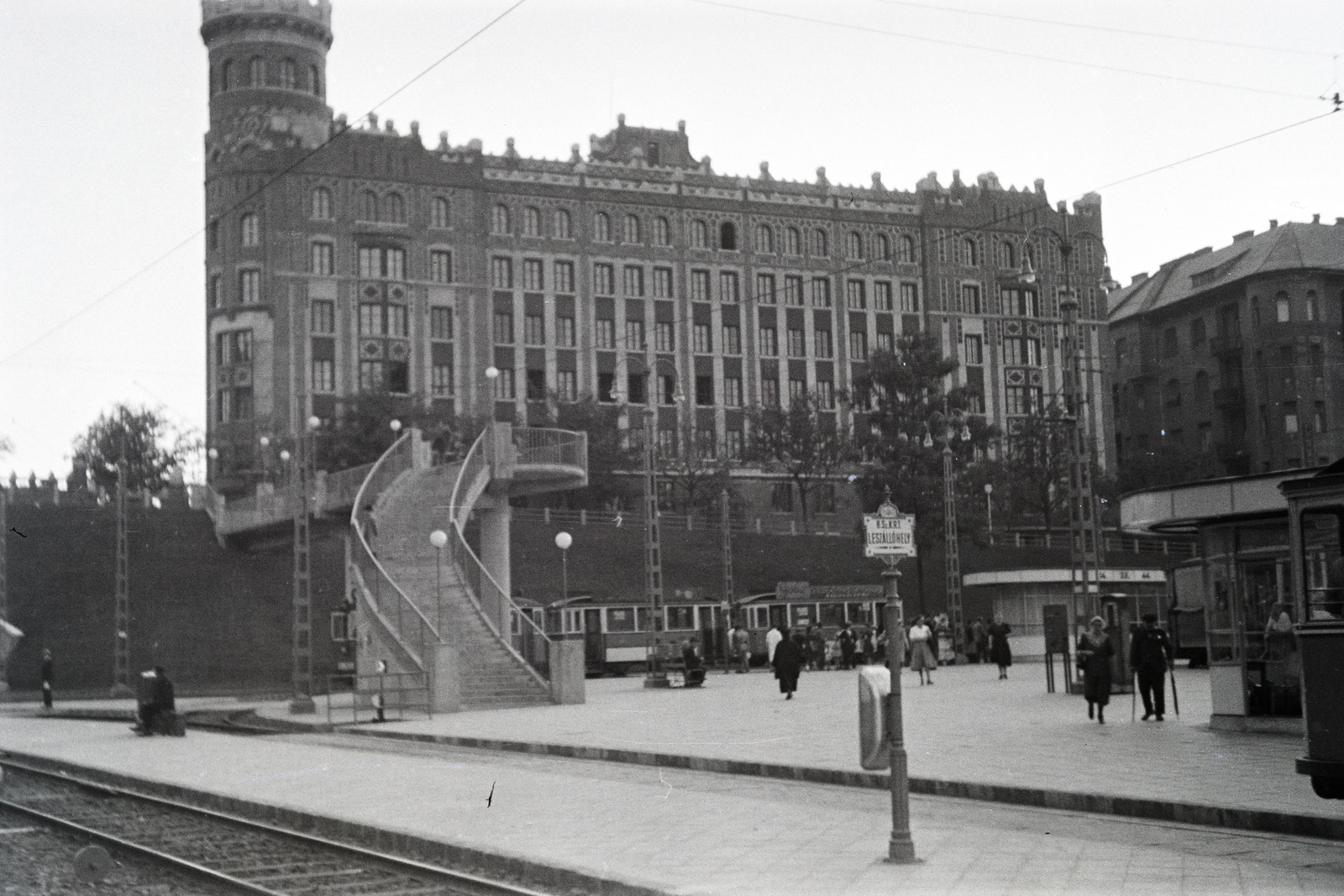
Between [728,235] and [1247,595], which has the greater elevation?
[728,235]

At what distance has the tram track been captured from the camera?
37.9 feet

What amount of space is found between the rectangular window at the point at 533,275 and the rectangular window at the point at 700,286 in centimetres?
882

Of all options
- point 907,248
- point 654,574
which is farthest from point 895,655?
point 907,248

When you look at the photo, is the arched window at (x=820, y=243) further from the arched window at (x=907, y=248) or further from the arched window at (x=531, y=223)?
the arched window at (x=531, y=223)

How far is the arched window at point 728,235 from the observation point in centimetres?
9288

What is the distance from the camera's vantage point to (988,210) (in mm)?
97125

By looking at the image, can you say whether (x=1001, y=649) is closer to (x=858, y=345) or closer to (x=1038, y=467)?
(x=1038, y=467)

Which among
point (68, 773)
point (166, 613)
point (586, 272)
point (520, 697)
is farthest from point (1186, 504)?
point (586, 272)

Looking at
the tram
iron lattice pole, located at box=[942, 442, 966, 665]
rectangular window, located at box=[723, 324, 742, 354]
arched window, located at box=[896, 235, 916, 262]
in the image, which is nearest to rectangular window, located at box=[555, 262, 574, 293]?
rectangular window, located at box=[723, 324, 742, 354]

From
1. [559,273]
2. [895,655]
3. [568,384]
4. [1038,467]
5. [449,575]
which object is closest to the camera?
[895,655]

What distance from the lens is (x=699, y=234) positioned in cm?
9212

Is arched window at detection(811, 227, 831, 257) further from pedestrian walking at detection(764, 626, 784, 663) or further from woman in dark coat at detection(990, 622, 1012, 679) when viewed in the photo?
woman in dark coat at detection(990, 622, 1012, 679)

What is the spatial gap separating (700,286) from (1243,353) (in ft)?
97.3

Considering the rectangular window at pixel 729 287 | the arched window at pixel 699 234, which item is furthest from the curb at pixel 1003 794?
the arched window at pixel 699 234
